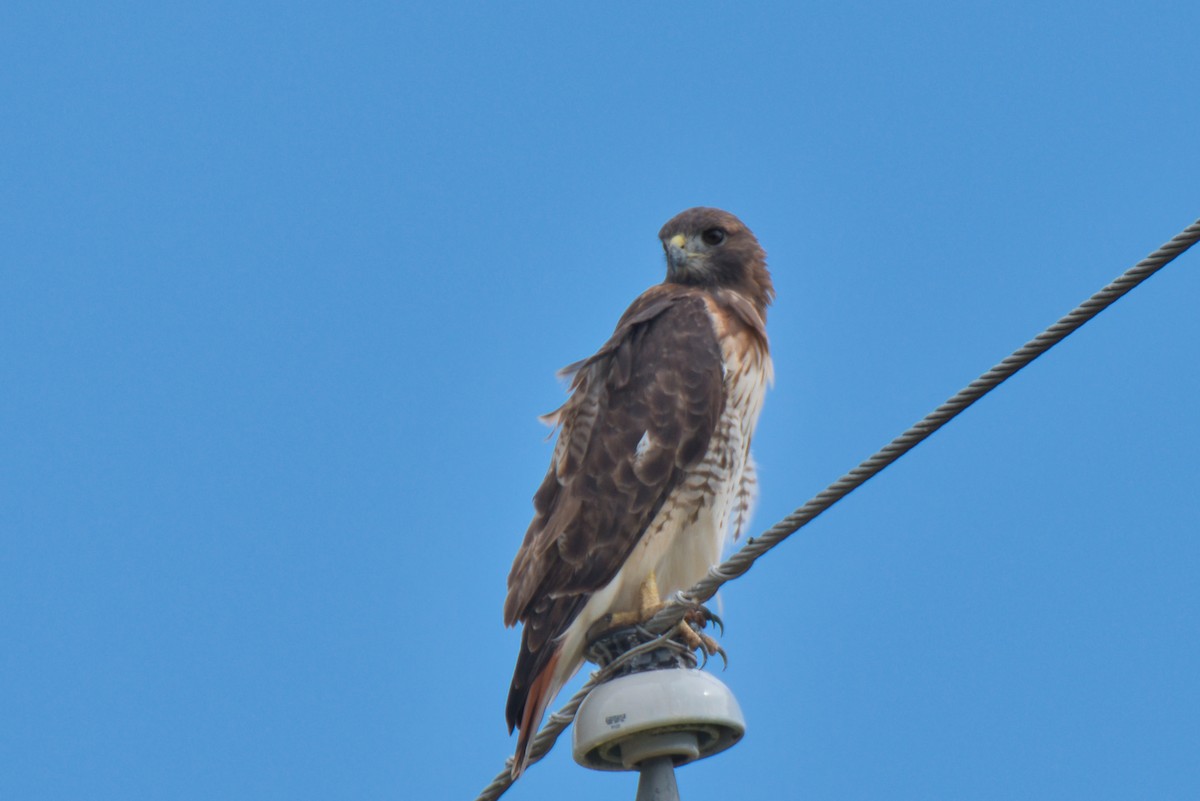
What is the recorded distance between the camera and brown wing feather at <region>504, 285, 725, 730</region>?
5820mm

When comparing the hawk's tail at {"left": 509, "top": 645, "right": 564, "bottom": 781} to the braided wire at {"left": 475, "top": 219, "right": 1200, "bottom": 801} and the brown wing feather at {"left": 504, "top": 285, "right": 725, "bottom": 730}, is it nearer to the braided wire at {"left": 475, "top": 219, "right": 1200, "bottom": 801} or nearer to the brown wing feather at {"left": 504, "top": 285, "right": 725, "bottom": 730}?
the brown wing feather at {"left": 504, "top": 285, "right": 725, "bottom": 730}

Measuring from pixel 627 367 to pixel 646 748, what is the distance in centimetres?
236

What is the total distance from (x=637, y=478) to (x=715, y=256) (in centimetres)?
157

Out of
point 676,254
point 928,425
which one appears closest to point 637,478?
point 676,254

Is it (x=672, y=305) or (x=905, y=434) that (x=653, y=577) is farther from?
(x=905, y=434)

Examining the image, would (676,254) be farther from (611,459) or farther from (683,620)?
(683,620)

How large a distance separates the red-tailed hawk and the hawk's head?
401mm

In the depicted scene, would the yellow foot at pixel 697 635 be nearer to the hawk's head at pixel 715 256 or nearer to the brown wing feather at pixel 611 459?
→ the brown wing feather at pixel 611 459

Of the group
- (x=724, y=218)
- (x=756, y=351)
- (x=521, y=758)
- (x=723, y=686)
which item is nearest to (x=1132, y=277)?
(x=723, y=686)

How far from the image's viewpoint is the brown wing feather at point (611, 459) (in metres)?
5.82

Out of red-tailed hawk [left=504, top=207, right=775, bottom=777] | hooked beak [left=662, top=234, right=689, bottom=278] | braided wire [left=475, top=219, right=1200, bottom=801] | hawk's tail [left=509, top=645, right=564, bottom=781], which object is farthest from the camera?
hooked beak [left=662, top=234, right=689, bottom=278]

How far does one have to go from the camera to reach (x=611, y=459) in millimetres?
6227

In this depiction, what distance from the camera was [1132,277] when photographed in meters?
3.67

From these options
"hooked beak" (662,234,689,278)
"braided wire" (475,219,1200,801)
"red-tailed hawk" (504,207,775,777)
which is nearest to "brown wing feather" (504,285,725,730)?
"red-tailed hawk" (504,207,775,777)
